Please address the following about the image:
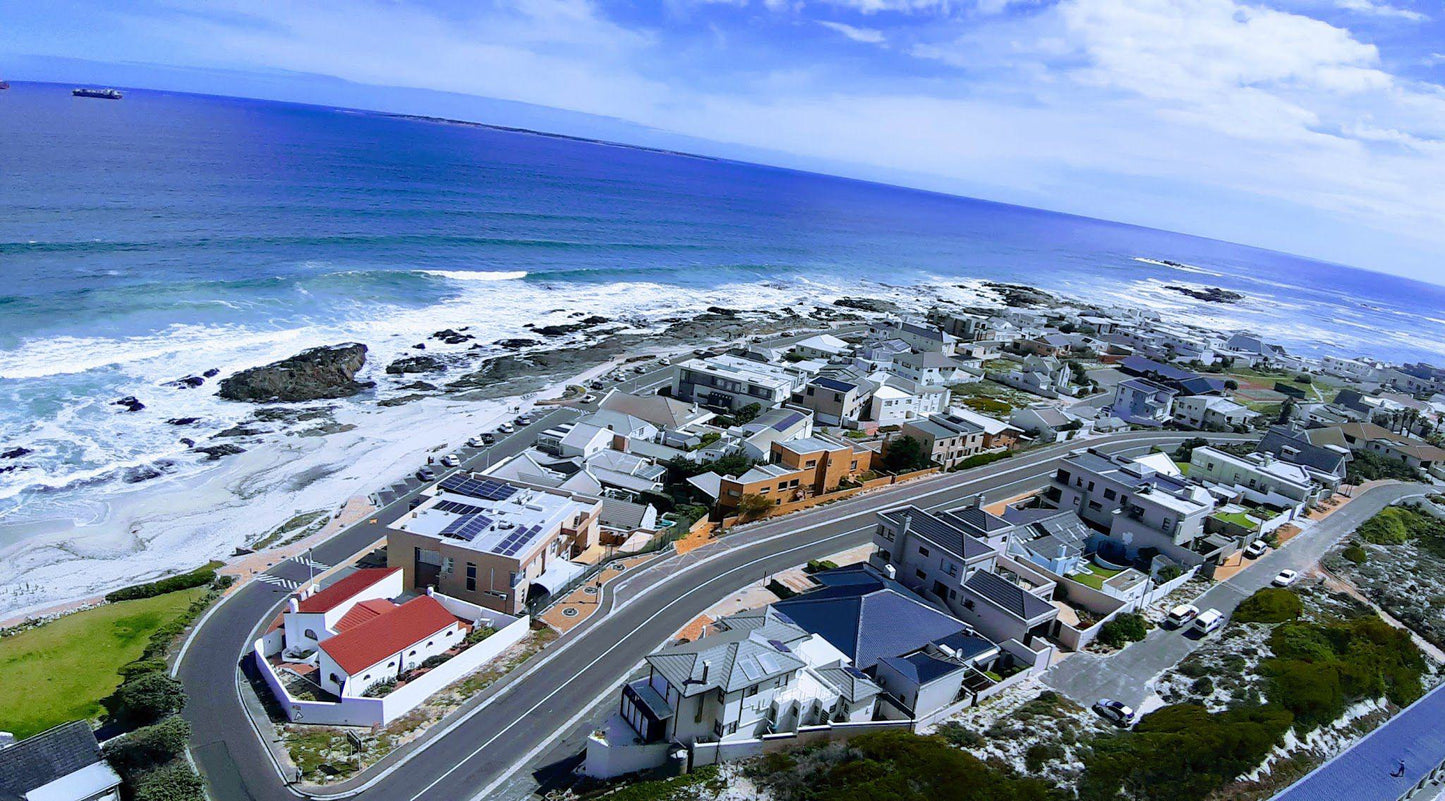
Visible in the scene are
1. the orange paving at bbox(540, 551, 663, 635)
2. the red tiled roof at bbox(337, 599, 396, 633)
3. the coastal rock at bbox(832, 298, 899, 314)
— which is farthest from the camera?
the coastal rock at bbox(832, 298, 899, 314)

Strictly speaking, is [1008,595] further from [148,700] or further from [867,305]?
[867,305]

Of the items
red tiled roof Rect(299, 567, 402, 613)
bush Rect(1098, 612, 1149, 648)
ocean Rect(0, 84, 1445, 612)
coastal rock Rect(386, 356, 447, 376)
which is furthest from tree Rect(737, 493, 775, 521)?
coastal rock Rect(386, 356, 447, 376)

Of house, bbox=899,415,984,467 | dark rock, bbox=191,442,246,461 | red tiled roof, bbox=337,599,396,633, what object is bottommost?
dark rock, bbox=191,442,246,461

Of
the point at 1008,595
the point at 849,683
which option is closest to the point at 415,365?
the point at 1008,595

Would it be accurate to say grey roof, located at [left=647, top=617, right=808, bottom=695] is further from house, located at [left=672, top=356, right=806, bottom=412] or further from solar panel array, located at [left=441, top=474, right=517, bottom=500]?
house, located at [left=672, top=356, right=806, bottom=412]

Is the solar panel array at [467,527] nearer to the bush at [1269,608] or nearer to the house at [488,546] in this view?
the house at [488,546]

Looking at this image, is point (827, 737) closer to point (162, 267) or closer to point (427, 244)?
point (162, 267)

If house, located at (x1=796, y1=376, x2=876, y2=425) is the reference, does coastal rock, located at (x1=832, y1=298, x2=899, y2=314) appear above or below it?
above
